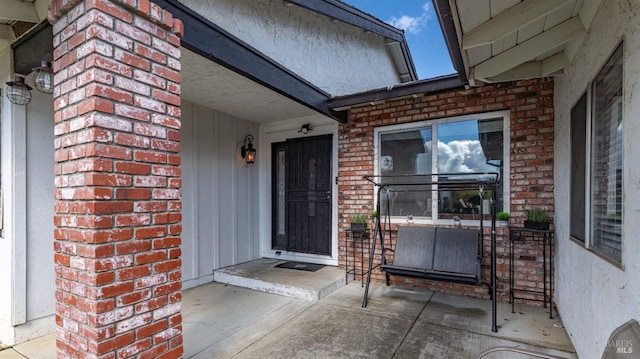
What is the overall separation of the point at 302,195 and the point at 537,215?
3201 millimetres

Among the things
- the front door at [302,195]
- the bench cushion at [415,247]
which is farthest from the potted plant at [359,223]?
the front door at [302,195]

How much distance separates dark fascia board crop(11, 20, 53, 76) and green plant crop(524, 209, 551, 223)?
177 inches

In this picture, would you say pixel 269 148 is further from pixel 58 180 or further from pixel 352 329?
pixel 58 180

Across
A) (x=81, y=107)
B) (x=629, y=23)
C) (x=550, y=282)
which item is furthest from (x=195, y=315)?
(x=629, y=23)

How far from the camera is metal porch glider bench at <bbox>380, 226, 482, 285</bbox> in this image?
10.8 feet

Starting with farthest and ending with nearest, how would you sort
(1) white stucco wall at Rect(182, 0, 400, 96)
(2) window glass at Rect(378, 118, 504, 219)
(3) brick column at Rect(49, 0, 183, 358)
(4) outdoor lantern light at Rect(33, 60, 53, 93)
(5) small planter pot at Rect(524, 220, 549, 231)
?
(2) window glass at Rect(378, 118, 504, 219), (1) white stucco wall at Rect(182, 0, 400, 96), (5) small planter pot at Rect(524, 220, 549, 231), (4) outdoor lantern light at Rect(33, 60, 53, 93), (3) brick column at Rect(49, 0, 183, 358)

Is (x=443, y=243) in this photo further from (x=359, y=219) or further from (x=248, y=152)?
(x=248, y=152)

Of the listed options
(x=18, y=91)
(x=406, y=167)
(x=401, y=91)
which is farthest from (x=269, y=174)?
(x=18, y=91)

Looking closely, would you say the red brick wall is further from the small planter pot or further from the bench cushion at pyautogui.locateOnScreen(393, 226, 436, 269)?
the bench cushion at pyautogui.locateOnScreen(393, 226, 436, 269)

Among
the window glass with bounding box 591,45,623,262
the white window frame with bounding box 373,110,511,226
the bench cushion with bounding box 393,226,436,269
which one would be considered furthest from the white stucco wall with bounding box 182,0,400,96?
the window glass with bounding box 591,45,623,262

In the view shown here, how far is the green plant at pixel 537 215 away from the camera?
321cm

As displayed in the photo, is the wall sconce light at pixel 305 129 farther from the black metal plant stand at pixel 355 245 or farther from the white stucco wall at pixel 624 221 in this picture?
the white stucco wall at pixel 624 221

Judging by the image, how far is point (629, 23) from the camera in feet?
4.90

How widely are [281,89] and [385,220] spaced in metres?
2.21
